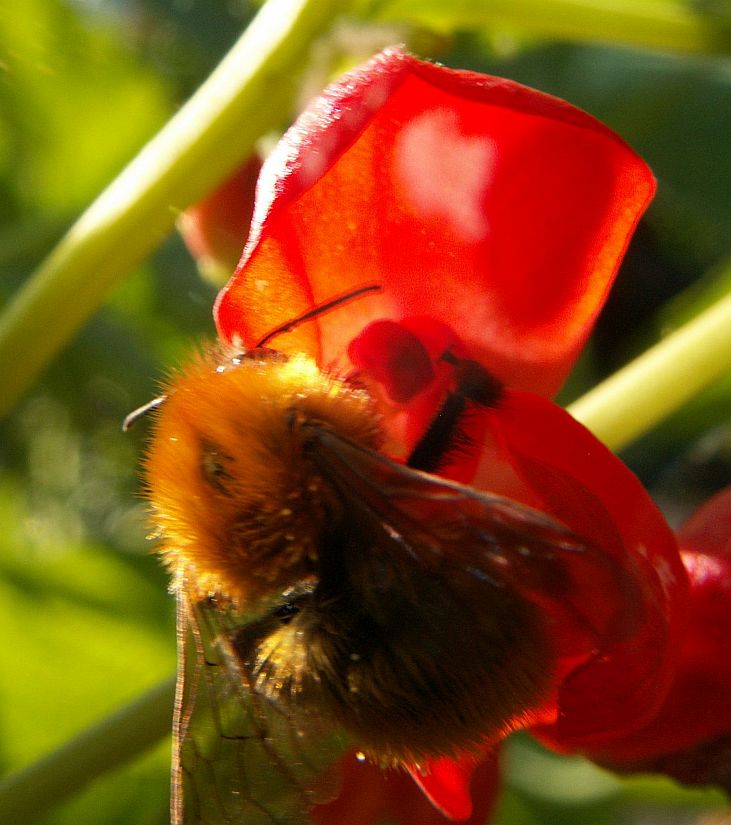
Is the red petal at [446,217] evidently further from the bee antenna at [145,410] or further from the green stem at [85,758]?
the green stem at [85,758]

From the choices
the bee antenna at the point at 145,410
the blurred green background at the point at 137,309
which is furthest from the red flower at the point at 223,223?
the bee antenna at the point at 145,410

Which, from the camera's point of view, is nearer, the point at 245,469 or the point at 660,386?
the point at 245,469

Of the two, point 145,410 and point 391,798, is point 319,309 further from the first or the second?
point 391,798

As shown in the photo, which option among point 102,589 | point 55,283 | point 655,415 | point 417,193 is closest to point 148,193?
point 55,283

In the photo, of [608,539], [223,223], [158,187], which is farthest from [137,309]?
[608,539]

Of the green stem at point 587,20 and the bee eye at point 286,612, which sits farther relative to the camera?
the green stem at point 587,20

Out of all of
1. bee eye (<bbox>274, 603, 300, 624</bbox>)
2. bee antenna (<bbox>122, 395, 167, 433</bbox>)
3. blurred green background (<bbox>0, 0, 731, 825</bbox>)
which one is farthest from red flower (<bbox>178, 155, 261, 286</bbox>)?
bee eye (<bbox>274, 603, 300, 624</bbox>)

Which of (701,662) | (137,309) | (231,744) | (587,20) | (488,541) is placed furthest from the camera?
(137,309)
